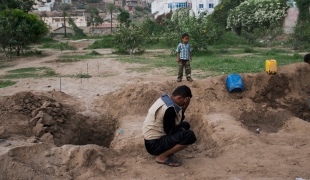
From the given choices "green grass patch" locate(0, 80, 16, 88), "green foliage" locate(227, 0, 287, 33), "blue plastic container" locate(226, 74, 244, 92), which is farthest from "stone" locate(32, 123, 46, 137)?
"green foliage" locate(227, 0, 287, 33)

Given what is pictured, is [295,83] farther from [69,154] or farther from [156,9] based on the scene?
[156,9]

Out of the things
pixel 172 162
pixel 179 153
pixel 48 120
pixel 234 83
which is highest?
pixel 234 83

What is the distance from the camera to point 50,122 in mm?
6145

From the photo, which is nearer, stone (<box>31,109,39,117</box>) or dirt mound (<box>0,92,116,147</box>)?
dirt mound (<box>0,92,116,147</box>)

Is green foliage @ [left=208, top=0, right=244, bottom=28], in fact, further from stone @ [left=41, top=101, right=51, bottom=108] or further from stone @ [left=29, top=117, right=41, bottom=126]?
stone @ [left=29, top=117, right=41, bottom=126]

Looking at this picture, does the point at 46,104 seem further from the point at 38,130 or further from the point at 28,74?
the point at 28,74

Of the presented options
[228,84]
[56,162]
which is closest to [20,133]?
[56,162]

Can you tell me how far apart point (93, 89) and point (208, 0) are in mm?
39339

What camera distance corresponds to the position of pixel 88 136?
6719 mm

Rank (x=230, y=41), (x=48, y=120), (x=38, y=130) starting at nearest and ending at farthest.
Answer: (x=38, y=130) < (x=48, y=120) < (x=230, y=41)

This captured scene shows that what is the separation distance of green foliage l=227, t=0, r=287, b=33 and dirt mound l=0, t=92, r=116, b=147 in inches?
974

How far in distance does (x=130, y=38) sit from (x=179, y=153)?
1556cm

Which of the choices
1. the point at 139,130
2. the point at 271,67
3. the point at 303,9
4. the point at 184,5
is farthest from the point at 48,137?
the point at 184,5

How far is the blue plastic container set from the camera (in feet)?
24.8
